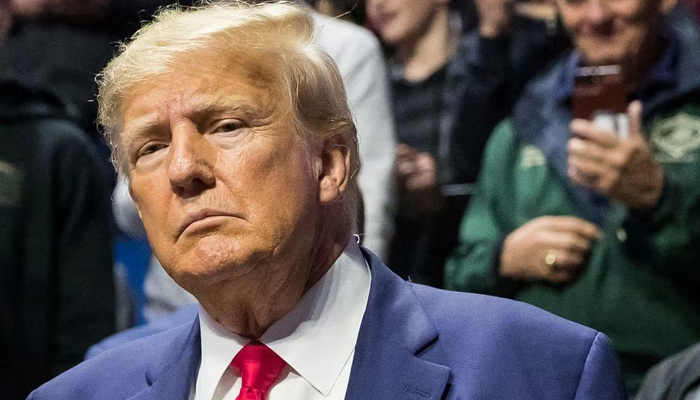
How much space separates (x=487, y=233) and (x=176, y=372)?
143 centimetres

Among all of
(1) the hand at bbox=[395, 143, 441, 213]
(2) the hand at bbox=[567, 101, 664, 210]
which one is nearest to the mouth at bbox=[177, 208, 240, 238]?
(2) the hand at bbox=[567, 101, 664, 210]

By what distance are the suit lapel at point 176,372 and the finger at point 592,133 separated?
1.31 metres

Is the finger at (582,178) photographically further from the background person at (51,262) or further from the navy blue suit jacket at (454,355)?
the background person at (51,262)

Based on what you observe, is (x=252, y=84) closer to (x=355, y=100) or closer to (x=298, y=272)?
(x=298, y=272)

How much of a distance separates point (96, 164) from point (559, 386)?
7.35ft

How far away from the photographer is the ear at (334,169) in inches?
77.1

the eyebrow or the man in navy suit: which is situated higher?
the eyebrow

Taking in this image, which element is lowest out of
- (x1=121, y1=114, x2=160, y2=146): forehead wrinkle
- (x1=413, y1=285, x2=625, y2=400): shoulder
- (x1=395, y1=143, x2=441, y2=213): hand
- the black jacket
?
the black jacket

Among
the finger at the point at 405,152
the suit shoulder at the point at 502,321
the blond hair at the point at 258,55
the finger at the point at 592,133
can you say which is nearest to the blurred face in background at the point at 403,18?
the finger at the point at 405,152

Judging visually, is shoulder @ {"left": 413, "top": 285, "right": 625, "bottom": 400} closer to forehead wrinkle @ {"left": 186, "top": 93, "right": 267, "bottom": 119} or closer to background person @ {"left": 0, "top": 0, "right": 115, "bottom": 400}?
forehead wrinkle @ {"left": 186, "top": 93, "right": 267, "bottom": 119}

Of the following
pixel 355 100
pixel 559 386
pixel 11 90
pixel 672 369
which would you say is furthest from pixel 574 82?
pixel 11 90

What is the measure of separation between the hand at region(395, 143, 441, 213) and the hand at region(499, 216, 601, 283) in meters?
0.34

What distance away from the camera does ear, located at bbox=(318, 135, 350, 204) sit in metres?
1.96

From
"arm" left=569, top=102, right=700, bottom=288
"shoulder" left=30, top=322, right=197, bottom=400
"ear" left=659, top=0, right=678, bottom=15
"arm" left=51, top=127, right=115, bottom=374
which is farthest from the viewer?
"arm" left=51, top=127, right=115, bottom=374
